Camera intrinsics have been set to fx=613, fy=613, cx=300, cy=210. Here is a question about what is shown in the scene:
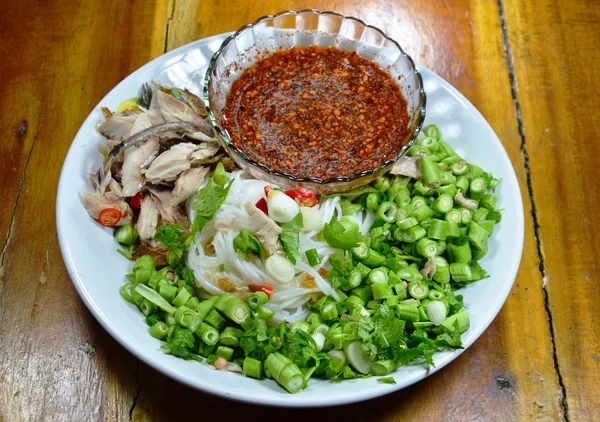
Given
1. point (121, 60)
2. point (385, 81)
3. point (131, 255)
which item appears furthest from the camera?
point (121, 60)

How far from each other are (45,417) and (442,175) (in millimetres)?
2363

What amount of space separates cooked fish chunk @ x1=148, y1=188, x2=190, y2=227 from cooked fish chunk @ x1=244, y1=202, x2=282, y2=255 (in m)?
0.43

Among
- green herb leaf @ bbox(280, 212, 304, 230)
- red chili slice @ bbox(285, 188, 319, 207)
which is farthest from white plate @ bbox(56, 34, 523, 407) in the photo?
red chili slice @ bbox(285, 188, 319, 207)

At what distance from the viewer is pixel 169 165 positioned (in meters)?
3.11

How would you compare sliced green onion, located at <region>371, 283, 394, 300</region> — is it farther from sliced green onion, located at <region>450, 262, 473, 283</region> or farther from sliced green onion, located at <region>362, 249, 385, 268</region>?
sliced green onion, located at <region>450, 262, 473, 283</region>

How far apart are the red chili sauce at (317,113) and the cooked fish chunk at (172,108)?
0.23m

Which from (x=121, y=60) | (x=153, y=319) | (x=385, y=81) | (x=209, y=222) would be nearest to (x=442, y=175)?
(x=385, y=81)

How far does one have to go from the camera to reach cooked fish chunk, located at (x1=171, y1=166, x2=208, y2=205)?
10.1 ft

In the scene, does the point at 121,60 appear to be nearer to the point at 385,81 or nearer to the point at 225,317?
the point at 385,81

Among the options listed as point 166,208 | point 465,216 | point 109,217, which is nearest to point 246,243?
point 166,208

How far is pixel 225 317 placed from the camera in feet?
9.38

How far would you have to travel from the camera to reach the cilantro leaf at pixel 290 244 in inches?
113

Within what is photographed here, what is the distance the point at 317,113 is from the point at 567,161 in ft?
5.67

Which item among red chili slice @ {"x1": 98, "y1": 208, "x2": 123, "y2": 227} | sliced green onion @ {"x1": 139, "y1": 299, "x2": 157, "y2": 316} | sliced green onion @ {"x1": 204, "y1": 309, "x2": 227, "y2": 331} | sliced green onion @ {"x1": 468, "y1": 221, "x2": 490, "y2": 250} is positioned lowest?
sliced green onion @ {"x1": 139, "y1": 299, "x2": 157, "y2": 316}
